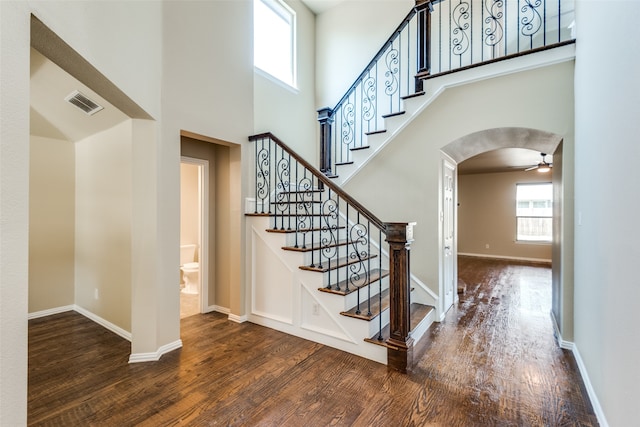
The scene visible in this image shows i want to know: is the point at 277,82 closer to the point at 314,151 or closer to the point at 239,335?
the point at 314,151

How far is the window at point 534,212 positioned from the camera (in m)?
A: 8.19

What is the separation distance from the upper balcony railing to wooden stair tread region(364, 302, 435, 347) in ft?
7.42

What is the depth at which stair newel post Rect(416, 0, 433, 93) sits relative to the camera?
11.9 feet

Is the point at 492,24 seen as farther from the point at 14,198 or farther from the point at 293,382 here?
the point at 14,198

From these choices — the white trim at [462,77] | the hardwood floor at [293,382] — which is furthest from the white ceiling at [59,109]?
the white trim at [462,77]

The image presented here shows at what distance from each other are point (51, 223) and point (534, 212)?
1070cm

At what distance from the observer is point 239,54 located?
141 inches

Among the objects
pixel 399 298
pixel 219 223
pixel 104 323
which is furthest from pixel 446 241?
pixel 104 323

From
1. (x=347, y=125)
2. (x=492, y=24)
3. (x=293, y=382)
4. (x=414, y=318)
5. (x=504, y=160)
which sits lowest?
(x=293, y=382)

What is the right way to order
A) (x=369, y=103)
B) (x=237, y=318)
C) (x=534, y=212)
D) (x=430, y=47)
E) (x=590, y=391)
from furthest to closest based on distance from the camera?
1. (x=534, y=212)
2. (x=369, y=103)
3. (x=430, y=47)
4. (x=237, y=318)
5. (x=590, y=391)

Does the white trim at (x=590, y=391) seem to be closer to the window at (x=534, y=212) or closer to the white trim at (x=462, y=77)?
the white trim at (x=462, y=77)

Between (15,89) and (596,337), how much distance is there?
3.46 m

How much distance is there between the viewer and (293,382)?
2.31m

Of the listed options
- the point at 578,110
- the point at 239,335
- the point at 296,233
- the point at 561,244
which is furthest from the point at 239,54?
the point at 561,244
